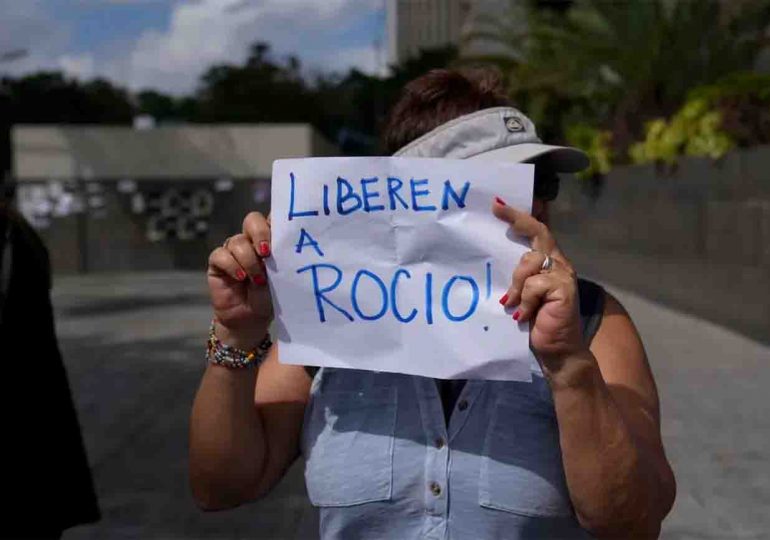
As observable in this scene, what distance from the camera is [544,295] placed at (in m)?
1.96

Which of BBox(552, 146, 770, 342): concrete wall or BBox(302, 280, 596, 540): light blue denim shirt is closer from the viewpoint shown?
BBox(302, 280, 596, 540): light blue denim shirt

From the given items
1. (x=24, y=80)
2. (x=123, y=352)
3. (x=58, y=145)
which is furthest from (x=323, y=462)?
(x=24, y=80)

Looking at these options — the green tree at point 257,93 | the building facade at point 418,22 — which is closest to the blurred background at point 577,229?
the green tree at point 257,93

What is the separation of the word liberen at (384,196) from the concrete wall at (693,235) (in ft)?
28.7

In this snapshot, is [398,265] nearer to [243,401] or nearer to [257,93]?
[243,401]

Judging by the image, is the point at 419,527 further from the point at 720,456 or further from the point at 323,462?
the point at 720,456

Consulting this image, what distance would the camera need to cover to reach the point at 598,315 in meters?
2.22

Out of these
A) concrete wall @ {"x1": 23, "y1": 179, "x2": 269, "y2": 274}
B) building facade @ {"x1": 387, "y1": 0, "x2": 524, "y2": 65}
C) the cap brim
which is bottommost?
concrete wall @ {"x1": 23, "y1": 179, "x2": 269, "y2": 274}

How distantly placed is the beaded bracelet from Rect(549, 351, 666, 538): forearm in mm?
557

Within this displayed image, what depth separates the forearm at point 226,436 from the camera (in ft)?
7.33

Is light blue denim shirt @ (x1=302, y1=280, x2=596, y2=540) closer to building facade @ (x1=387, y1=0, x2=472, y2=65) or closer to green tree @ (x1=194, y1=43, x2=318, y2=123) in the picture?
green tree @ (x1=194, y1=43, x2=318, y2=123)

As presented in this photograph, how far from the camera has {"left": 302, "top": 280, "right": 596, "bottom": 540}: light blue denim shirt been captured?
2109mm

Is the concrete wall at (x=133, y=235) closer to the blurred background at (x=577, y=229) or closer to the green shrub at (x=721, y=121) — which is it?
the blurred background at (x=577, y=229)

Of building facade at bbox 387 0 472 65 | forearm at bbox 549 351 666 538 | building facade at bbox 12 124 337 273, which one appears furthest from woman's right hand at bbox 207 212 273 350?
building facade at bbox 387 0 472 65
